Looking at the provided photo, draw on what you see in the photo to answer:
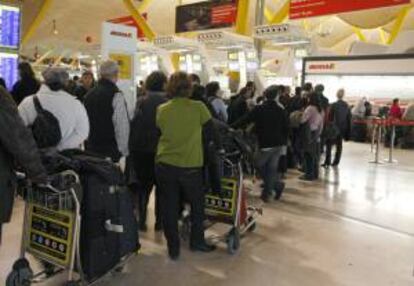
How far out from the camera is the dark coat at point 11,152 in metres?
2.39

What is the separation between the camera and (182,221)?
436cm

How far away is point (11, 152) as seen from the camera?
243 cm

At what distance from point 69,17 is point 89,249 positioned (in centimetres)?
2034

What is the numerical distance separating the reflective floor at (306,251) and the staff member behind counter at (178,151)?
34 centimetres

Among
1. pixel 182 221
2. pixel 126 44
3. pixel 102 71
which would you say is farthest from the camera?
pixel 126 44

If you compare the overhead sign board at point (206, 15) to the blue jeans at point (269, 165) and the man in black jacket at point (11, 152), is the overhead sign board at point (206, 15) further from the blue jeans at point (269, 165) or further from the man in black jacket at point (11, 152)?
the man in black jacket at point (11, 152)

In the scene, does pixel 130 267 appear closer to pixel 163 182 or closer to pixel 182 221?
pixel 163 182

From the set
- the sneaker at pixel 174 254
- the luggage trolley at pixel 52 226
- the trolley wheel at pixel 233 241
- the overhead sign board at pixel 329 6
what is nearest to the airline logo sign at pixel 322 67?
the overhead sign board at pixel 329 6

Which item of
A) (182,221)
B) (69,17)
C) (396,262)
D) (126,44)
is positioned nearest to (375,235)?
(396,262)

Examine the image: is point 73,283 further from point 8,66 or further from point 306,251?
point 8,66

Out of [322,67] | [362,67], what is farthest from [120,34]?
[362,67]

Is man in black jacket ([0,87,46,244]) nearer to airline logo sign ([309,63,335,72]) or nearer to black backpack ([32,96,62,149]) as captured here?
black backpack ([32,96,62,149])

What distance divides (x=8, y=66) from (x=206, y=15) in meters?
8.64

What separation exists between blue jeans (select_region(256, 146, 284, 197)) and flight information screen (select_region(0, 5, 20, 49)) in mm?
2958
